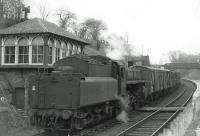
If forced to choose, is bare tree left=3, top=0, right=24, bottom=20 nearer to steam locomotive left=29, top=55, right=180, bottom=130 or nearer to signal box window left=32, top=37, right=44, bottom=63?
signal box window left=32, top=37, right=44, bottom=63

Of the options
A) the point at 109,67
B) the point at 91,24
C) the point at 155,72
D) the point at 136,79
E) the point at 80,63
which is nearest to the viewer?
the point at 80,63

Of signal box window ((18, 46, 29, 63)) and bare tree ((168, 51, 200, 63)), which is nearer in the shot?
signal box window ((18, 46, 29, 63))

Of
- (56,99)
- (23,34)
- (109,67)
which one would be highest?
(23,34)

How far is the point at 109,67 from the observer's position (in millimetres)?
14438

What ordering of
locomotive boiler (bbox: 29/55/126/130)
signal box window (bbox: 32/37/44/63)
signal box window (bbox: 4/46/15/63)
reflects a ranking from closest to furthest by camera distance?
1. locomotive boiler (bbox: 29/55/126/130)
2. signal box window (bbox: 32/37/44/63)
3. signal box window (bbox: 4/46/15/63)

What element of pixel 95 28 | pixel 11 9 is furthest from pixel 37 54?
pixel 95 28

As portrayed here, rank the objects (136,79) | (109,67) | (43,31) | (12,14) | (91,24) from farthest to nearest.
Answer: (91,24)
(12,14)
(43,31)
(136,79)
(109,67)

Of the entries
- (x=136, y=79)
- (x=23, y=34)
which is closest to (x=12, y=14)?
(x=23, y=34)

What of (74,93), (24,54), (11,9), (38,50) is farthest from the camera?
(11,9)

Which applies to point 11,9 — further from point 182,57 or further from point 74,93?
point 182,57

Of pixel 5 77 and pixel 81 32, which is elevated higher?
pixel 81 32

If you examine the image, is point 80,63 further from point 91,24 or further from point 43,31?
point 91,24

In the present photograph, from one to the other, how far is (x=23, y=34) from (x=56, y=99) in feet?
37.9

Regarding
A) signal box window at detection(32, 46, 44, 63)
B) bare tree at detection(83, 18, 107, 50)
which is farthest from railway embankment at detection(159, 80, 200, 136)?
bare tree at detection(83, 18, 107, 50)
